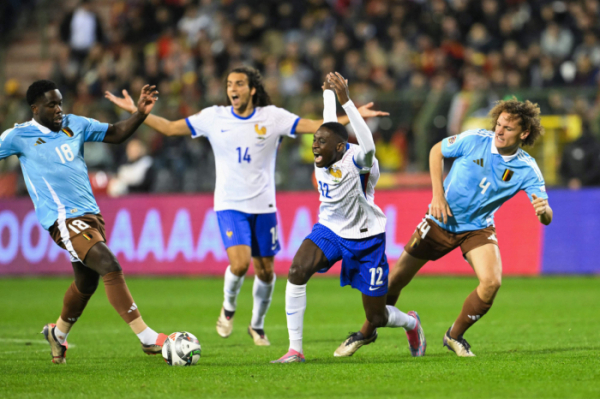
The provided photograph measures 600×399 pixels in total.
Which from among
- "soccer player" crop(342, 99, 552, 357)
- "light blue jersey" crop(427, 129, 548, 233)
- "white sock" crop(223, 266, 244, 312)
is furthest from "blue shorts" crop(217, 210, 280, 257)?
"light blue jersey" crop(427, 129, 548, 233)

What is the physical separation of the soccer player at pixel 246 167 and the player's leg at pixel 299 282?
5.53 ft

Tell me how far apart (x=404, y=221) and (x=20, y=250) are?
7.98 meters

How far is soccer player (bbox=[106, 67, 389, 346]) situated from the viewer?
8477 millimetres

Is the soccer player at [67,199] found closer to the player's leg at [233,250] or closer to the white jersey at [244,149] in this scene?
the white jersey at [244,149]

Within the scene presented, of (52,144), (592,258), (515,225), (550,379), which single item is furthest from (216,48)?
(550,379)

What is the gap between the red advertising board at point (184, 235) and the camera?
15633mm

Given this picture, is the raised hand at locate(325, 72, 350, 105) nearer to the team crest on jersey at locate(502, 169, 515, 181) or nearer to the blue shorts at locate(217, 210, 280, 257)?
the team crest on jersey at locate(502, 169, 515, 181)

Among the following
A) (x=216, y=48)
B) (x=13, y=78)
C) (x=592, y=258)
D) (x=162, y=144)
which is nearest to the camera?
(x=592, y=258)

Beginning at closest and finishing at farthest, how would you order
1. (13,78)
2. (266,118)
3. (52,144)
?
(52,144) → (266,118) → (13,78)

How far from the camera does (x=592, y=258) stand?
15023mm

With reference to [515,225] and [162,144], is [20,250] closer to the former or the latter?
[162,144]

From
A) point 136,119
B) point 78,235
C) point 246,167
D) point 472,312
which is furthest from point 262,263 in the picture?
point 472,312

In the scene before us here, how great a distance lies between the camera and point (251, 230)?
861cm

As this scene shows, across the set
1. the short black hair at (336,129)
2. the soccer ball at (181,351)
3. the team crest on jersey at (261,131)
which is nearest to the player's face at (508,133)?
the short black hair at (336,129)
